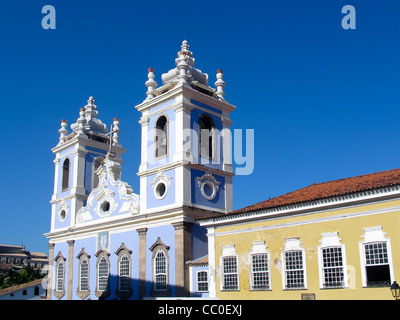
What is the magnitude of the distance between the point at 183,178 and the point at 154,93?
6.38m

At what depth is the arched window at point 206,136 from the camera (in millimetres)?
26922

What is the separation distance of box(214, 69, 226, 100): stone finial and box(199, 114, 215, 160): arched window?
194cm

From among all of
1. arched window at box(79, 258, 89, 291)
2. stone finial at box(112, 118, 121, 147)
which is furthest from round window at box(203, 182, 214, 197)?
stone finial at box(112, 118, 121, 147)

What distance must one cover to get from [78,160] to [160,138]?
30.1 ft

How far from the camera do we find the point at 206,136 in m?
27.2

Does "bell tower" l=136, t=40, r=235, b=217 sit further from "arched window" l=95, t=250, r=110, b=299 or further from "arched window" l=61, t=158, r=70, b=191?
"arched window" l=61, t=158, r=70, b=191

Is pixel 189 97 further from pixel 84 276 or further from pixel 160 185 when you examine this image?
pixel 84 276

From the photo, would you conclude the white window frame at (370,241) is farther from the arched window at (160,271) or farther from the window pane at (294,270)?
the arched window at (160,271)

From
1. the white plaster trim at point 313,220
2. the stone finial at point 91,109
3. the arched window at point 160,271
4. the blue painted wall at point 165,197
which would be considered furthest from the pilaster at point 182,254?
the stone finial at point 91,109

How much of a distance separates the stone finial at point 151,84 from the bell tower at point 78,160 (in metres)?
6.14

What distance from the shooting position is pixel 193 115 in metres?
26.5

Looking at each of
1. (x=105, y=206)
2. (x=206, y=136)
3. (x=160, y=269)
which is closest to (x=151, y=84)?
(x=206, y=136)

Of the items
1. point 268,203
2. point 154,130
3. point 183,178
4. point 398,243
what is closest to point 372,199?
point 398,243

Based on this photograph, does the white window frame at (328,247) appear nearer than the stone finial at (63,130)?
Yes
